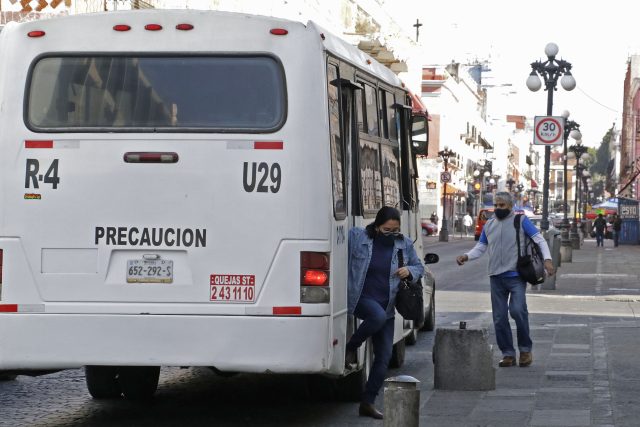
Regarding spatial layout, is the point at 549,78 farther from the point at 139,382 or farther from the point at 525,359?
the point at 139,382

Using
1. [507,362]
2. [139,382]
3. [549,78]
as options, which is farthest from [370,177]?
[549,78]

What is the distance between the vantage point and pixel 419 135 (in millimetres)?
14664

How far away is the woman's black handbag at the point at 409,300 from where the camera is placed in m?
10.6

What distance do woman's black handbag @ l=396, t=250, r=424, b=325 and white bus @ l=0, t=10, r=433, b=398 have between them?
1.04 meters

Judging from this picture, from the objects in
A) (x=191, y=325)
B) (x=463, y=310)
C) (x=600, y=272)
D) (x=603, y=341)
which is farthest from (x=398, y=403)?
(x=600, y=272)

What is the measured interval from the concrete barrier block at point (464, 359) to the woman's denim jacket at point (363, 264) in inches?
63.6

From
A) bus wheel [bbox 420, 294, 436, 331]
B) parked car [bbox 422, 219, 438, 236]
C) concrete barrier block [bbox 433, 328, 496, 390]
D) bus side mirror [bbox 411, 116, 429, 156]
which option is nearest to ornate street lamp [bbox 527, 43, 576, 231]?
bus wheel [bbox 420, 294, 436, 331]

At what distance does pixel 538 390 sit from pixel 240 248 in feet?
12.9

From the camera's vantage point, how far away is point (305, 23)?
9.70m

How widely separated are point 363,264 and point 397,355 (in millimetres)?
3600

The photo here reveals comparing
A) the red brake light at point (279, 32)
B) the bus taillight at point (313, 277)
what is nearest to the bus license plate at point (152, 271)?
the bus taillight at point (313, 277)

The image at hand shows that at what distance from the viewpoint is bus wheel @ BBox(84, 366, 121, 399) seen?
1167 centimetres

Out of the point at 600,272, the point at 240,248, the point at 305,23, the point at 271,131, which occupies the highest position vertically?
the point at 305,23

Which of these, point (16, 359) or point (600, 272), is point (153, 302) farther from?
point (600, 272)
